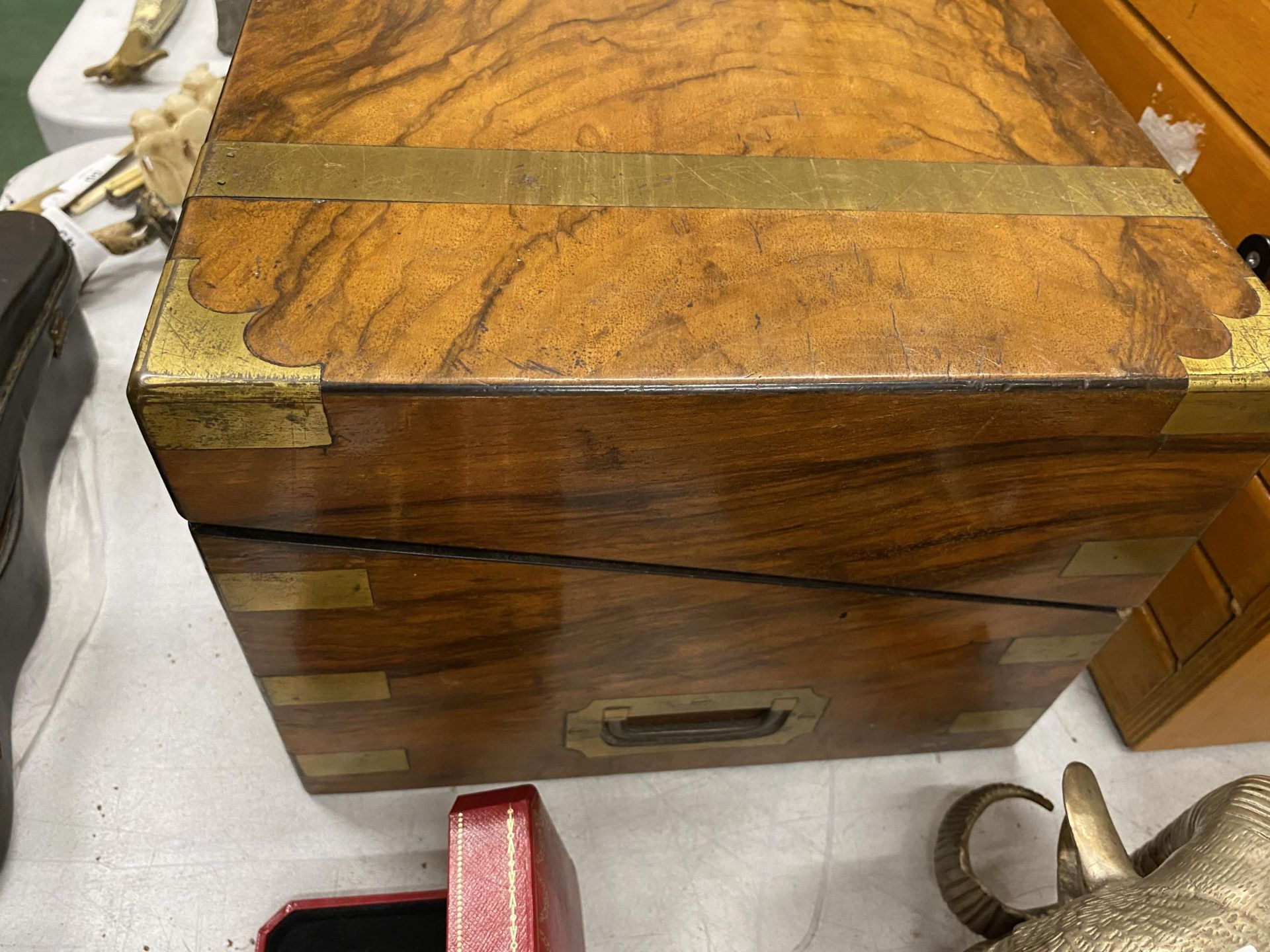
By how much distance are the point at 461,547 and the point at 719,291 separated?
0.24 m

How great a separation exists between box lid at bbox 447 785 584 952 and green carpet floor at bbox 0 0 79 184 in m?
1.55

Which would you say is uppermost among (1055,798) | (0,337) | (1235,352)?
(1235,352)

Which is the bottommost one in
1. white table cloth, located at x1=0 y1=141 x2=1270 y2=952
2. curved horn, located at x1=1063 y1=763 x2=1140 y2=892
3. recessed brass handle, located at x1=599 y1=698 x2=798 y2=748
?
white table cloth, located at x1=0 y1=141 x2=1270 y2=952

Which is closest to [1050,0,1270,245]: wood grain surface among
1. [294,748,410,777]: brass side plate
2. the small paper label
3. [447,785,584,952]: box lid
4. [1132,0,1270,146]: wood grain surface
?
[1132,0,1270,146]: wood grain surface

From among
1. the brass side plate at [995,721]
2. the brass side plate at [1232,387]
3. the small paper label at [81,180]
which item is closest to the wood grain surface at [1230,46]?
the brass side plate at [1232,387]

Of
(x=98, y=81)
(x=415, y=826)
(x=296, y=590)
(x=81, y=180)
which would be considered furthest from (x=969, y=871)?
(x=98, y=81)

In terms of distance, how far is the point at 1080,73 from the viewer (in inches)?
31.7

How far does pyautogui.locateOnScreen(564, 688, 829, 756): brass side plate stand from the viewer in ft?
2.68

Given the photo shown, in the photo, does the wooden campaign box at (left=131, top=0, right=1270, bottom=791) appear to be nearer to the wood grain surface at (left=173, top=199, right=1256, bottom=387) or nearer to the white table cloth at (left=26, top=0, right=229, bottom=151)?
the wood grain surface at (left=173, top=199, right=1256, bottom=387)

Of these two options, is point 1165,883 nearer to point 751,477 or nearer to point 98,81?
point 751,477

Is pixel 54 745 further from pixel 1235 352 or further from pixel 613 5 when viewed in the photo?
pixel 1235 352

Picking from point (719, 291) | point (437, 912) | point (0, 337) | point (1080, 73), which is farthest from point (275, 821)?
point (1080, 73)

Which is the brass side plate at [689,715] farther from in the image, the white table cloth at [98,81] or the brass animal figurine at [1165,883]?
the white table cloth at [98,81]

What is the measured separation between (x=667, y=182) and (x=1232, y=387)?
391 millimetres
